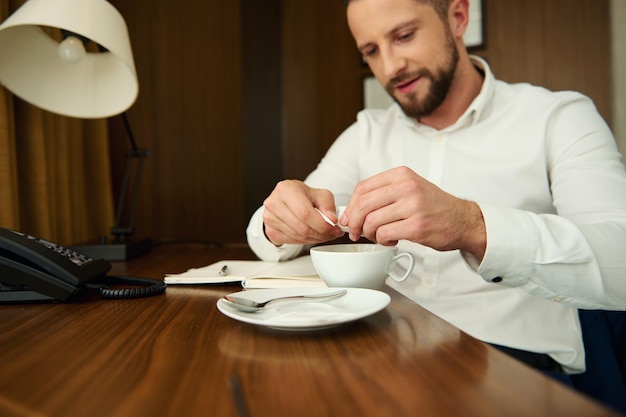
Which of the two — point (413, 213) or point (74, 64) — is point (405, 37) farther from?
point (74, 64)

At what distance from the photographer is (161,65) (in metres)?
2.06

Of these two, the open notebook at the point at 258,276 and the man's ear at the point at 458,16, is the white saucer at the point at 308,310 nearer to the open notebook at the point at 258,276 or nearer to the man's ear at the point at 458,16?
the open notebook at the point at 258,276

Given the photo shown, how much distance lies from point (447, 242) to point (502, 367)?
0.32 meters

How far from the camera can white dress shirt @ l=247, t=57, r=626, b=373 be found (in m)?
0.72

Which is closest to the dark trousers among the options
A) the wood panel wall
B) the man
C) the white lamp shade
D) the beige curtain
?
the man

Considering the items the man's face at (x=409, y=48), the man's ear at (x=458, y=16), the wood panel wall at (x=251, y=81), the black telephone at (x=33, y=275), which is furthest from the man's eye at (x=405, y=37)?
the wood panel wall at (x=251, y=81)

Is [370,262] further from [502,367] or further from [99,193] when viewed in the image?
[99,193]

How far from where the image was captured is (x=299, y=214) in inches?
32.4

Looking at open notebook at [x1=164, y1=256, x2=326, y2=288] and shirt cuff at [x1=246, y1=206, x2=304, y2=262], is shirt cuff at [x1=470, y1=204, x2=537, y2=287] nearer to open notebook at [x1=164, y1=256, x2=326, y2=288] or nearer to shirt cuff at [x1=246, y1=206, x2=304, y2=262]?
open notebook at [x1=164, y1=256, x2=326, y2=288]

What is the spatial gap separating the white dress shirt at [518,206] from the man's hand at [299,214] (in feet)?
0.49

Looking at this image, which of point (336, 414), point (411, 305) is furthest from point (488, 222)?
point (336, 414)

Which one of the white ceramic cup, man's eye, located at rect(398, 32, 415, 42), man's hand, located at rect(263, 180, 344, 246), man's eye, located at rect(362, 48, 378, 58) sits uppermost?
man's eye, located at rect(398, 32, 415, 42)

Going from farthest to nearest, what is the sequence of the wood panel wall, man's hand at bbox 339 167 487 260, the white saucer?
the wood panel wall, man's hand at bbox 339 167 487 260, the white saucer

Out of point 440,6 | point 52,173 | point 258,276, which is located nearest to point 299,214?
point 258,276
